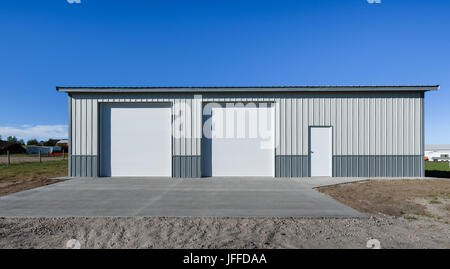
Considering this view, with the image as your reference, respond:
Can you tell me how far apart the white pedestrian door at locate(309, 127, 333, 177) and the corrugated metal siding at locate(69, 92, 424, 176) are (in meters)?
0.27

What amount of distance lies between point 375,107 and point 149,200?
10.9 meters

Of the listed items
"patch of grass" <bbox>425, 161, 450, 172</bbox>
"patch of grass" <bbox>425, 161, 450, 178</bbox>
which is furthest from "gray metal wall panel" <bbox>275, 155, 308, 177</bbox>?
"patch of grass" <bbox>425, 161, 450, 172</bbox>

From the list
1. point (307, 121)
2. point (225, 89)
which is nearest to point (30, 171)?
point (225, 89)

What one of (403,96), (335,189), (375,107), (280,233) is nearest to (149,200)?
(280,233)

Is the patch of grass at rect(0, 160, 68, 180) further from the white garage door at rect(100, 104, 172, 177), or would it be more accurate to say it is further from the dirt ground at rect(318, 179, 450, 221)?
the dirt ground at rect(318, 179, 450, 221)

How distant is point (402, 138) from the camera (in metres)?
9.69

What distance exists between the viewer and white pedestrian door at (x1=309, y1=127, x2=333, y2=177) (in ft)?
32.3

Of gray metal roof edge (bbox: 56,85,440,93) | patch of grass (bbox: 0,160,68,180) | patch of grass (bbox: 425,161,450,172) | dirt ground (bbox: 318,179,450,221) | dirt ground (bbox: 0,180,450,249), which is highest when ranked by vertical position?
gray metal roof edge (bbox: 56,85,440,93)

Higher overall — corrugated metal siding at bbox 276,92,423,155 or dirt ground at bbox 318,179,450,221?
corrugated metal siding at bbox 276,92,423,155

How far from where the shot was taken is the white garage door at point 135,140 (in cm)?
998

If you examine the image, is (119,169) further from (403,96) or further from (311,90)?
(403,96)

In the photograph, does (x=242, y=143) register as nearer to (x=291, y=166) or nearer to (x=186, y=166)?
(x=291, y=166)

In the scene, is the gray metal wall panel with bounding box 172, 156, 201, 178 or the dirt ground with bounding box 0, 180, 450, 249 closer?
the dirt ground with bounding box 0, 180, 450, 249

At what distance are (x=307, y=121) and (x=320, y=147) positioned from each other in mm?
1461
